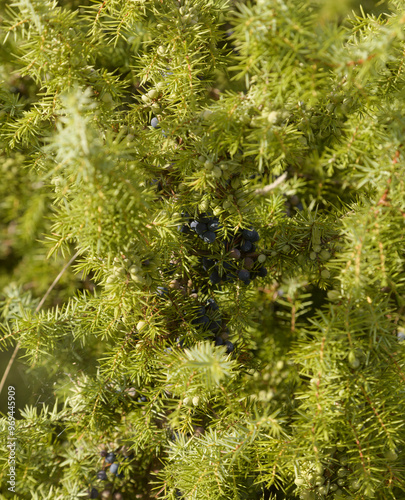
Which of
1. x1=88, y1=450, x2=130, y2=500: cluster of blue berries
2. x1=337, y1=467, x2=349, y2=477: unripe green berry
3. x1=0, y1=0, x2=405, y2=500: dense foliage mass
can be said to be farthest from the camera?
x1=88, y1=450, x2=130, y2=500: cluster of blue berries

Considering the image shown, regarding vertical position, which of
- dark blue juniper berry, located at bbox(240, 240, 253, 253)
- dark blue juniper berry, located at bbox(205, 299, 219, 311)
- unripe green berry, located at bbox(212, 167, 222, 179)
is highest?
unripe green berry, located at bbox(212, 167, 222, 179)

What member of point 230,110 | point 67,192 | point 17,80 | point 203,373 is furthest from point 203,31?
point 17,80

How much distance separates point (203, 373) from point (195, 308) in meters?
0.14

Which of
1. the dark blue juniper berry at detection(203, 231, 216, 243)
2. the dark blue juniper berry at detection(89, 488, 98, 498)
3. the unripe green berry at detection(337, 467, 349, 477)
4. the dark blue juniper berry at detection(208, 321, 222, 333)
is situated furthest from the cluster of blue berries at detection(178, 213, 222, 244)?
the dark blue juniper berry at detection(89, 488, 98, 498)

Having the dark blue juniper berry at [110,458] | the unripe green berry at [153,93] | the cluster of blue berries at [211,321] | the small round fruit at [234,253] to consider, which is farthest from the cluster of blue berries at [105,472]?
the unripe green berry at [153,93]

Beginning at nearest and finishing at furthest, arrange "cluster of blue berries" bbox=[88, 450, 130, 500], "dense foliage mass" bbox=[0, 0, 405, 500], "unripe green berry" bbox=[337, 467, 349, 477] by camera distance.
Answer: "dense foliage mass" bbox=[0, 0, 405, 500], "unripe green berry" bbox=[337, 467, 349, 477], "cluster of blue berries" bbox=[88, 450, 130, 500]

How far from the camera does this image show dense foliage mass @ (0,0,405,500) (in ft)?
1.14

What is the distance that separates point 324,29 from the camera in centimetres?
33

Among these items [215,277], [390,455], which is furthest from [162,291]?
[390,455]

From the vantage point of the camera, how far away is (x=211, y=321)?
A: 1.67 ft

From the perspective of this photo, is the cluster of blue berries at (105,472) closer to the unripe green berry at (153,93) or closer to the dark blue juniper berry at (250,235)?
the dark blue juniper berry at (250,235)

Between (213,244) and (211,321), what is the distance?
0.09 m

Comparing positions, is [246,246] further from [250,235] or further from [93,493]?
[93,493]

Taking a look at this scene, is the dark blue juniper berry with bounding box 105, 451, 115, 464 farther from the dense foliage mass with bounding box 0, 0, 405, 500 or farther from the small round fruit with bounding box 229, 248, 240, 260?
the small round fruit with bounding box 229, 248, 240, 260
